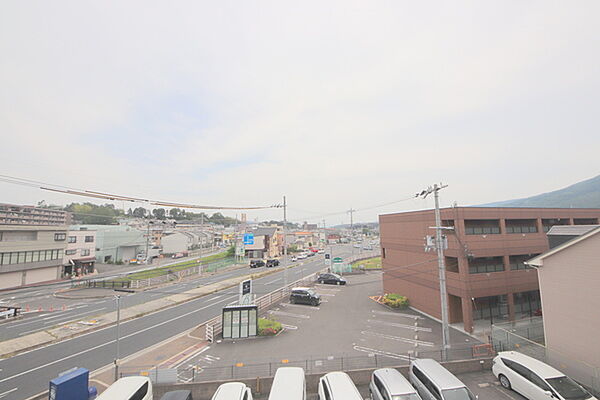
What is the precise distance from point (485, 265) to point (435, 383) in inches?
568

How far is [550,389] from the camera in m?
10.3

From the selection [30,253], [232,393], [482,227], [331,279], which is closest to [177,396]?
[232,393]

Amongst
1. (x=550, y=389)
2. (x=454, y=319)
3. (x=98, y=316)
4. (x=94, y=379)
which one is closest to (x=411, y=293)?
(x=454, y=319)

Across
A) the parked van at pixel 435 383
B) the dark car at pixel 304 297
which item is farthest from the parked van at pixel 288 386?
the dark car at pixel 304 297

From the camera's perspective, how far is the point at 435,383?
10.2 m

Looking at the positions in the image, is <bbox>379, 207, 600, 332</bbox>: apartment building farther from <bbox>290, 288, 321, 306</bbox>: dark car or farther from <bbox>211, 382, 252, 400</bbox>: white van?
<bbox>211, 382, 252, 400</bbox>: white van

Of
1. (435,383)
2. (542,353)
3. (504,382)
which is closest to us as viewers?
(435,383)

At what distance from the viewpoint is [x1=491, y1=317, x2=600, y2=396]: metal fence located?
40.0ft

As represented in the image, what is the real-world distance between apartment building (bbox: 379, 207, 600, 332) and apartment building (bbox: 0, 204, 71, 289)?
157 ft

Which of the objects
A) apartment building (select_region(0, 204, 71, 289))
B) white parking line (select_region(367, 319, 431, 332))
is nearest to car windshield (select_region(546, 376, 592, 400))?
white parking line (select_region(367, 319, 431, 332))

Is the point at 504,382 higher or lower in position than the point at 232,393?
lower

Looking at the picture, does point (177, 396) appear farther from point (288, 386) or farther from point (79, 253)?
point (79, 253)

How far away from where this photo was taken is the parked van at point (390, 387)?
31.3ft

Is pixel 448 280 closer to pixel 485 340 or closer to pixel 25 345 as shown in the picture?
pixel 485 340
